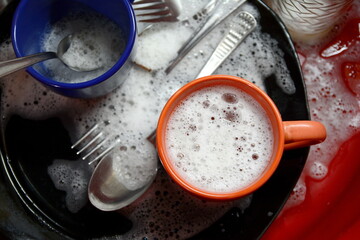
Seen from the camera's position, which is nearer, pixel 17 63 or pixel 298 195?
pixel 17 63

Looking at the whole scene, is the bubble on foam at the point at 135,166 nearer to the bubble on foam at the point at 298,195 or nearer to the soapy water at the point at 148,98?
the soapy water at the point at 148,98

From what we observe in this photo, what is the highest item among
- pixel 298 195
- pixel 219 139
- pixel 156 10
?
pixel 156 10

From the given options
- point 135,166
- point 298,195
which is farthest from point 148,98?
point 298,195

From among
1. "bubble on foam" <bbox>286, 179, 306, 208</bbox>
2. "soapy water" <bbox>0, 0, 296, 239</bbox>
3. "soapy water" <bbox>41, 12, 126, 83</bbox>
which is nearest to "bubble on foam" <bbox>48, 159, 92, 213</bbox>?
"soapy water" <bbox>0, 0, 296, 239</bbox>

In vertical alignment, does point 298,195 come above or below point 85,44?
below

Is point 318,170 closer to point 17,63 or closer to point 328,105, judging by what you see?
point 328,105

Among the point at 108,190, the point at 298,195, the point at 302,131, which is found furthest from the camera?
the point at 298,195

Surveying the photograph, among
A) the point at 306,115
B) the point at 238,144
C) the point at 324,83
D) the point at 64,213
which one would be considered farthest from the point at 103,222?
the point at 324,83

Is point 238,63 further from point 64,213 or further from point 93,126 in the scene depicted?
point 64,213
